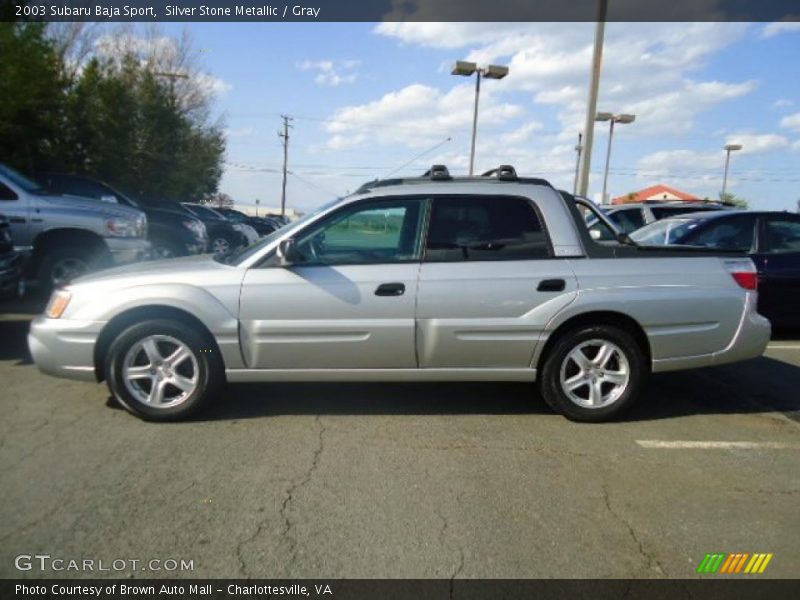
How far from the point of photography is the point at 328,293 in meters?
4.11

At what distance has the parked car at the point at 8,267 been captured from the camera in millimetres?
6098

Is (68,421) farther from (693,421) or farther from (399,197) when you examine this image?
(693,421)

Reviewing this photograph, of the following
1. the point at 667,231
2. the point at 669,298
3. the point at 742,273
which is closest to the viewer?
the point at 669,298

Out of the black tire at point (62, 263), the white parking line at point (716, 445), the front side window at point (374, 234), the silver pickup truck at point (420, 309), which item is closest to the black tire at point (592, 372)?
the silver pickup truck at point (420, 309)

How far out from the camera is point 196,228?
1260 centimetres

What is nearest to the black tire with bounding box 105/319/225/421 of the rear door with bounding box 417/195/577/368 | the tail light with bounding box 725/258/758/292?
the rear door with bounding box 417/195/577/368

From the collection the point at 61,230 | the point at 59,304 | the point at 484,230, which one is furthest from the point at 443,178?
the point at 61,230

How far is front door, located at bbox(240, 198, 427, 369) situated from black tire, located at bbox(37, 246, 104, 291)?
506 cm

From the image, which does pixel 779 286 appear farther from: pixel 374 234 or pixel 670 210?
pixel 374 234

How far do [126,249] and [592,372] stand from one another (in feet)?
22.0

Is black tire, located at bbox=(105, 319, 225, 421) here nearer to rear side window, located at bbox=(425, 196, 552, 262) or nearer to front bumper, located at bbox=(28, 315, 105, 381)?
front bumper, located at bbox=(28, 315, 105, 381)

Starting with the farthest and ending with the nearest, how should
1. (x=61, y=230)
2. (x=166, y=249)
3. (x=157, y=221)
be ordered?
(x=157, y=221)
(x=166, y=249)
(x=61, y=230)

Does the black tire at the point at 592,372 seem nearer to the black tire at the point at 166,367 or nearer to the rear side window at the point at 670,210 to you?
the black tire at the point at 166,367

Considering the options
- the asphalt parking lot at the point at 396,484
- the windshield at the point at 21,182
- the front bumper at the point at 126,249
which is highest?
the windshield at the point at 21,182
